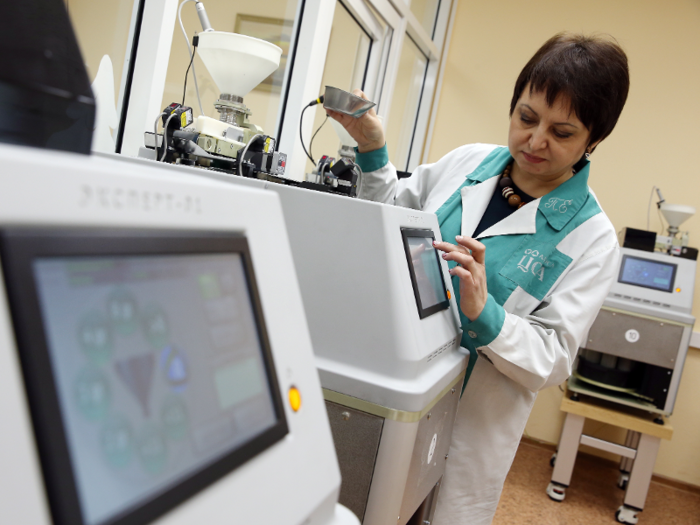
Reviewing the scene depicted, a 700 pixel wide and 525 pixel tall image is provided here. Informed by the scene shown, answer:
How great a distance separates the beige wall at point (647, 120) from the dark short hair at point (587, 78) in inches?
99.2

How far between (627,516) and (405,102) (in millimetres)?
2613

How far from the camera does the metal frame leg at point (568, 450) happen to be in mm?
2750

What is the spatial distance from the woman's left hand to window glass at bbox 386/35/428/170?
8.37 feet

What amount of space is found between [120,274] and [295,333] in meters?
0.17

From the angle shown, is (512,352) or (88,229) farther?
(512,352)

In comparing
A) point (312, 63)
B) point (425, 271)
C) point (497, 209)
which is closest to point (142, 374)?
point (425, 271)

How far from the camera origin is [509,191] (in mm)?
1248

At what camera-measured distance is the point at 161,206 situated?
355 millimetres

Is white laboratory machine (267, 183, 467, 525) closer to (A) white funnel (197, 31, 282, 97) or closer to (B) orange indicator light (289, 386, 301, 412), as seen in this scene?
(B) orange indicator light (289, 386, 301, 412)

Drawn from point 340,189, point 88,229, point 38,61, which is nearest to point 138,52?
point 340,189

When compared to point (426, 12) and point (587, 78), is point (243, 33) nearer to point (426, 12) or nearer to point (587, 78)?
point (587, 78)

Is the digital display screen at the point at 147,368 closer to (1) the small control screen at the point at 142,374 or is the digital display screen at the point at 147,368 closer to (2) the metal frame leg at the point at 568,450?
(1) the small control screen at the point at 142,374

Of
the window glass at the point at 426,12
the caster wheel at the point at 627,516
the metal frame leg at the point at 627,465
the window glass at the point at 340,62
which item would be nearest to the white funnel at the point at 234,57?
the window glass at the point at 340,62

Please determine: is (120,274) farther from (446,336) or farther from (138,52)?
(138,52)
